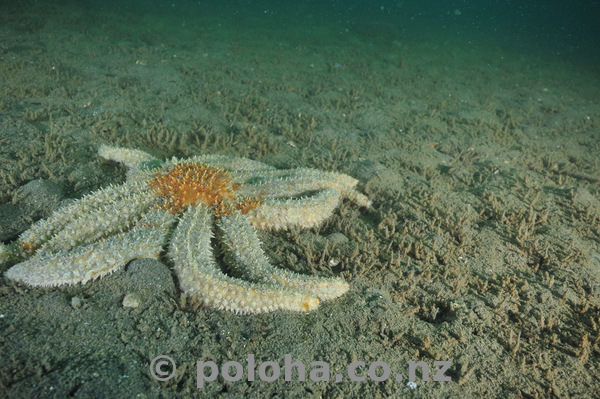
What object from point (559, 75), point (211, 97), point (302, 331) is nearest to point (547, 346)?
point (302, 331)

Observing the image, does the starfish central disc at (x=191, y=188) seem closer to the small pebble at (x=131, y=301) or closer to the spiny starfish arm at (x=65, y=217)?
the spiny starfish arm at (x=65, y=217)

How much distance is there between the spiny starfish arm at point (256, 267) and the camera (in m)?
3.91

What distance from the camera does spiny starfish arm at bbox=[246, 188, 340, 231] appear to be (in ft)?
16.2

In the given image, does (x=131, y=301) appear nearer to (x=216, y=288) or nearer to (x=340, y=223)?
(x=216, y=288)

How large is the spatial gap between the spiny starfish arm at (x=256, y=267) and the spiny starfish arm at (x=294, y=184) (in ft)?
2.84

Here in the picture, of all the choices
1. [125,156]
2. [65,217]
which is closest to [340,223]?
[65,217]

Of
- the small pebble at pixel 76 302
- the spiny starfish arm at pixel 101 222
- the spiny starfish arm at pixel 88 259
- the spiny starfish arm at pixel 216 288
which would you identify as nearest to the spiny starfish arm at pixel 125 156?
the spiny starfish arm at pixel 101 222

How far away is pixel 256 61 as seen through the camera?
15.2 m

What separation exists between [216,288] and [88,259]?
1416mm

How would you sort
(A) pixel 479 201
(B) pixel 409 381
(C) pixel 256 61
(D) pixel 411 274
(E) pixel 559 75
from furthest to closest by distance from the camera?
(E) pixel 559 75, (C) pixel 256 61, (A) pixel 479 201, (D) pixel 411 274, (B) pixel 409 381

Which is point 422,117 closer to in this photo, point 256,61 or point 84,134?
point 256,61

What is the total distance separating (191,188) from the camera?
15.1 feet

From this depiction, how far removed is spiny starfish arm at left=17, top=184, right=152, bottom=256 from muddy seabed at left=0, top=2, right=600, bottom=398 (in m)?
0.40

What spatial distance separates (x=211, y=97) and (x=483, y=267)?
8283 mm
